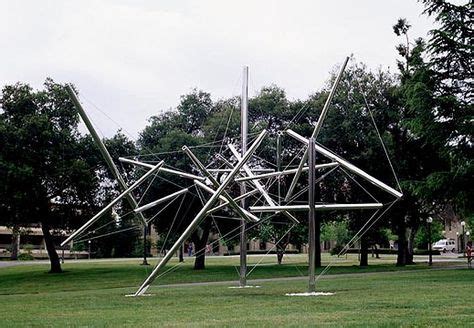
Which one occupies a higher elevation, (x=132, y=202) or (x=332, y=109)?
(x=332, y=109)

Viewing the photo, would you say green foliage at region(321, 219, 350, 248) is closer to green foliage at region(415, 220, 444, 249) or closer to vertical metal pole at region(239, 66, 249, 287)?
green foliage at region(415, 220, 444, 249)

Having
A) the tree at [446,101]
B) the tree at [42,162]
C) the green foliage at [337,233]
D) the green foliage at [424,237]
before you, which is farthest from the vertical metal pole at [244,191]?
the green foliage at [424,237]

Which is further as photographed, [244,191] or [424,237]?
[424,237]

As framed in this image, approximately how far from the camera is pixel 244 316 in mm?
14398

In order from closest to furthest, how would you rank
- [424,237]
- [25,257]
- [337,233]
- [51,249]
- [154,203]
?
[154,203] < [51,249] < [25,257] < [337,233] < [424,237]

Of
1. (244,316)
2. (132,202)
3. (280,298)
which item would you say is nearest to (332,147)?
(132,202)

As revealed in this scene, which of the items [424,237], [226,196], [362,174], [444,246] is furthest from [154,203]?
[444,246]

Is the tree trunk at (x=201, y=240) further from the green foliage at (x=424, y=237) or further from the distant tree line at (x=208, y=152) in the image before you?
the green foliage at (x=424, y=237)

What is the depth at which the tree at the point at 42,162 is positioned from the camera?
43.9 m

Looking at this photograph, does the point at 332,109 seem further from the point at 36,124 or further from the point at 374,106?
the point at 36,124

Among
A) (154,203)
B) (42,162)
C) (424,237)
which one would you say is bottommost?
(424,237)

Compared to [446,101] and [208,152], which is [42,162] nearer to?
[208,152]

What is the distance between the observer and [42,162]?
45.7m

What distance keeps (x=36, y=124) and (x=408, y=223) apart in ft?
88.1
